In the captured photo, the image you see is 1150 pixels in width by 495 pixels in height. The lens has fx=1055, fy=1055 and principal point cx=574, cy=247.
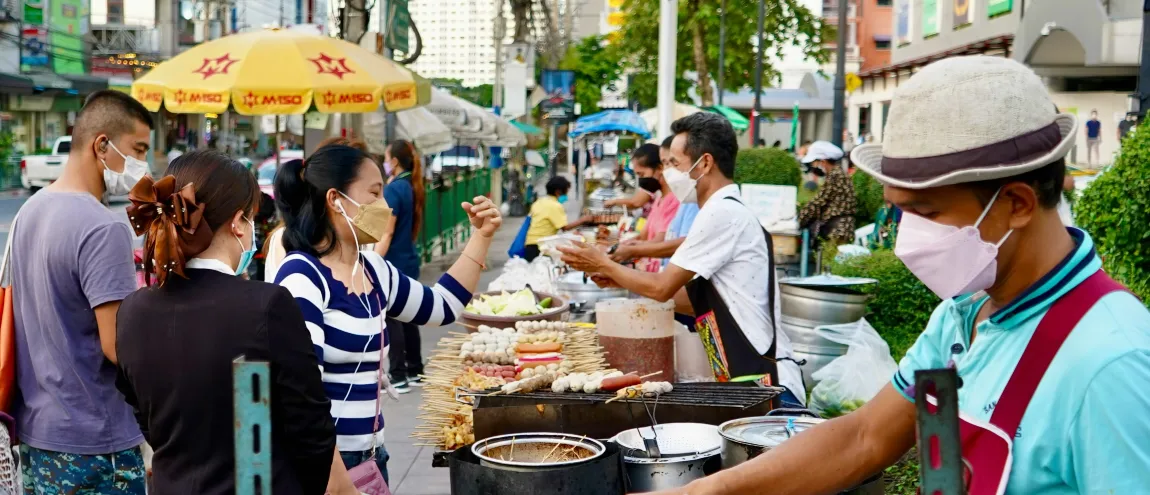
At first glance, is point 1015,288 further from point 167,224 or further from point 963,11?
point 963,11

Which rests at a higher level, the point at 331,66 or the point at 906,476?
the point at 331,66

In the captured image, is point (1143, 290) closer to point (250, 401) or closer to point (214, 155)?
point (214, 155)

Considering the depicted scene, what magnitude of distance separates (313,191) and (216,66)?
5976mm

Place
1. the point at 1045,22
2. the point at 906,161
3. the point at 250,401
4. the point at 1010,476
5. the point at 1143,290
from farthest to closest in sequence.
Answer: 1. the point at 1045,22
2. the point at 1143,290
3. the point at 906,161
4. the point at 1010,476
5. the point at 250,401

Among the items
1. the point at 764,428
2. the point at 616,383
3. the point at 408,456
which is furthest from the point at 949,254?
the point at 408,456

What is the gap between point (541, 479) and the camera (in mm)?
3102

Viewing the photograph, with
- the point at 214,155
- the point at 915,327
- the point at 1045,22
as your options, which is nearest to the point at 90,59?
the point at 1045,22

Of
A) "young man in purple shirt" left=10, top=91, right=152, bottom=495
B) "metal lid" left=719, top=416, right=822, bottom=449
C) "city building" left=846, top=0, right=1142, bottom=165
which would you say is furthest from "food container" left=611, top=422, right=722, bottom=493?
"city building" left=846, top=0, right=1142, bottom=165

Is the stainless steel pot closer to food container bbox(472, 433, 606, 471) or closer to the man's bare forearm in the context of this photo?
the man's bare forearm

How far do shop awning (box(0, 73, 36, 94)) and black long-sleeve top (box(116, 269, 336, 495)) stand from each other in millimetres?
40575

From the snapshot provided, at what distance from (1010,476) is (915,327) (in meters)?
7.12

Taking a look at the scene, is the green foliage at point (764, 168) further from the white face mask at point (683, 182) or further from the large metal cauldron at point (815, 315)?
the white face mask at point (683, 182)

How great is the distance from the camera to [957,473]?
127 cm

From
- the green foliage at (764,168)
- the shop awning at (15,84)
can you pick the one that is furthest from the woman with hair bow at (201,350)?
the shop awning at (15,84)
